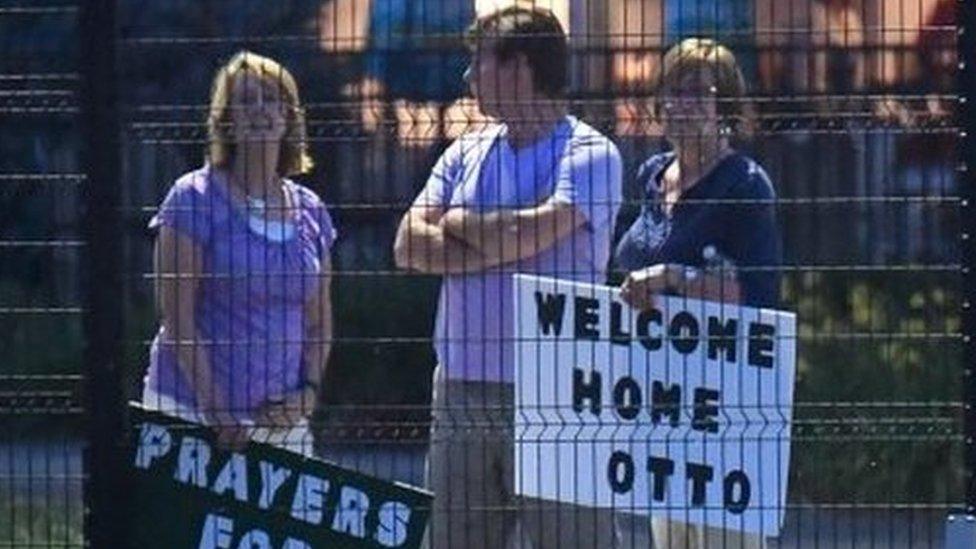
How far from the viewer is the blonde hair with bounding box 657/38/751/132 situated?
7.02 meters

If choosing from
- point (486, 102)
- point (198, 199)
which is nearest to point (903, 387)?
point (486, 102)

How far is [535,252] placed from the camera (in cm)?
717

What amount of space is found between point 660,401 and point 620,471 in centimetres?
22

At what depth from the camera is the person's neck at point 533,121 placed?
7188 mm

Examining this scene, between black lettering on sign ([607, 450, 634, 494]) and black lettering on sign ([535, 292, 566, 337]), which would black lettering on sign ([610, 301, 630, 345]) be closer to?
black lettering on sign ([535, 292, 566, 337])

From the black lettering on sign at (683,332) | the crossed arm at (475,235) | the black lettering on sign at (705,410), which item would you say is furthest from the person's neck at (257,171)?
the black lettering on sign at (705,410)

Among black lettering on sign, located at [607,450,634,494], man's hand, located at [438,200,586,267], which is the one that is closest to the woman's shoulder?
man's hand, located at [438,200,586,267]

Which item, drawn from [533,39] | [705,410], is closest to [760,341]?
[705,410]

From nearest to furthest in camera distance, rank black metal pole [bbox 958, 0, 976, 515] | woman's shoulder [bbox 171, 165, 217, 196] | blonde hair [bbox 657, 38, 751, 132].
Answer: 1. black metal pole [bbox 958, 0, 976, 515]
2. blonde hair [bbox 657, 38, 751, 132]
3. woman's shoulder [bbox 171, 165, 217, 196]

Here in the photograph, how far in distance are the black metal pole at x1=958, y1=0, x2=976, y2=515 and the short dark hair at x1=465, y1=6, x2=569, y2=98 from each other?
1010 millimetres

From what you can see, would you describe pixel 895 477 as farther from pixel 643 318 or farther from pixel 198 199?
pixel 198 199

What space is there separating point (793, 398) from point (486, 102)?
1.12m

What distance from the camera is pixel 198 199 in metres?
7.24

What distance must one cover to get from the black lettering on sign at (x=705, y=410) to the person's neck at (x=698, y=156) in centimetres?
59
